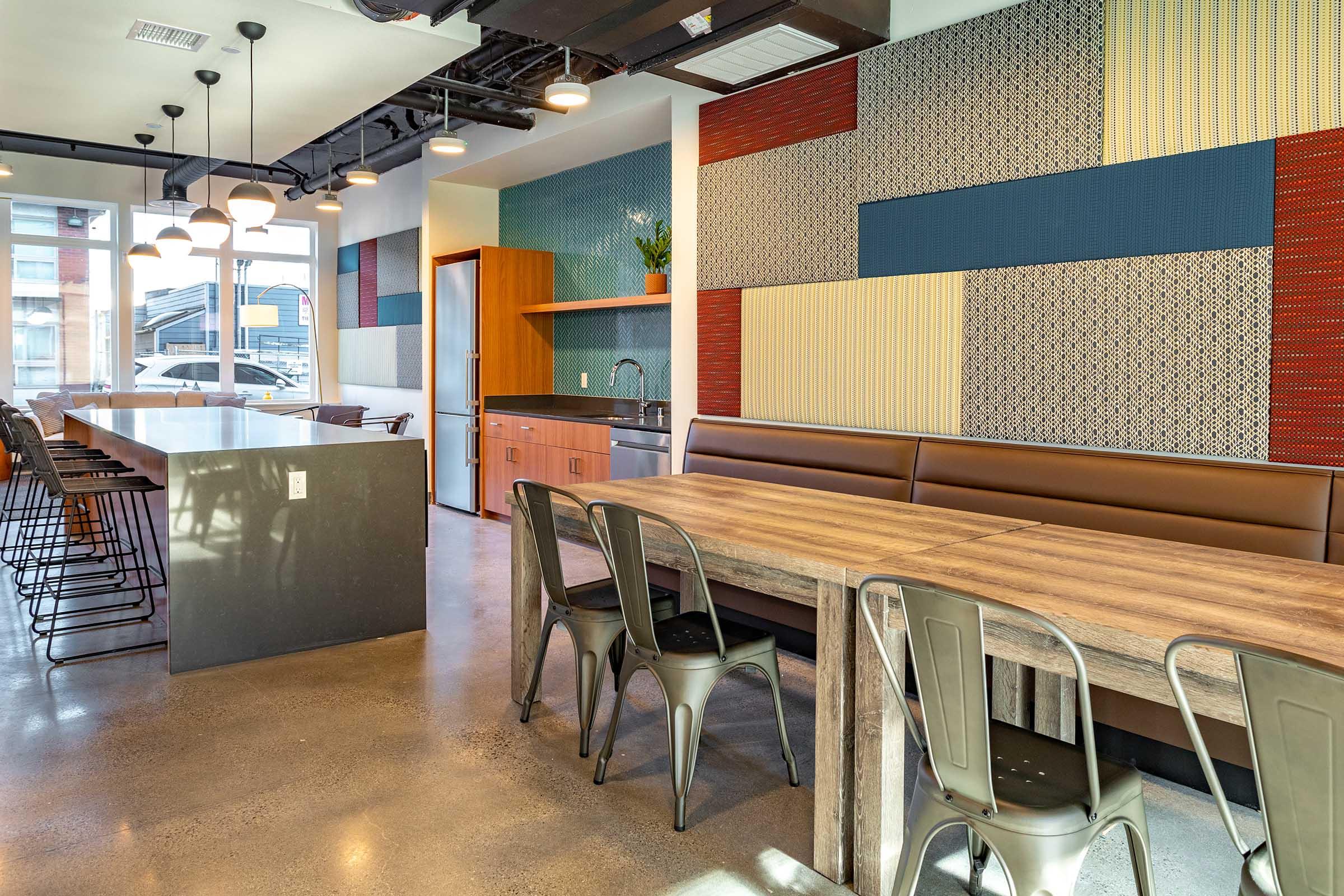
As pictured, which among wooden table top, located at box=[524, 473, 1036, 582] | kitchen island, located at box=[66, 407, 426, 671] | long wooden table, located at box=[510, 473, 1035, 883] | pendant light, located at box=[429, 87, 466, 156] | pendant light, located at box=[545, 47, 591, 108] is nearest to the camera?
long wooden table, located at box=[510, 473, 1035, 883]

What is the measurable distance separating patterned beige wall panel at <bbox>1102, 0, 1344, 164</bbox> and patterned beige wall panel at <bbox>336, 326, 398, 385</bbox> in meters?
7.55

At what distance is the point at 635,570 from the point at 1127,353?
210cm

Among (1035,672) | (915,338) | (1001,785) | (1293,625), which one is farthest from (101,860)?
(915,338)

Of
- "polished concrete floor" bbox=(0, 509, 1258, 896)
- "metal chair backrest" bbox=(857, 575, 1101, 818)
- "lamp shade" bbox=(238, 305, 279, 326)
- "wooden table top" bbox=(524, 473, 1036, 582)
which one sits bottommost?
"polished concrete floor" bbox=(0, 509, 1258, 896)

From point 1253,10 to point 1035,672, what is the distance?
2.27 meters

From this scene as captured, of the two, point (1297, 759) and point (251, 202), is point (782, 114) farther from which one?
point (1297, 759)

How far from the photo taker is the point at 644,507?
3020 mm

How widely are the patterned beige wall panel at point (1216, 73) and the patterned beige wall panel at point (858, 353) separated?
0.88m

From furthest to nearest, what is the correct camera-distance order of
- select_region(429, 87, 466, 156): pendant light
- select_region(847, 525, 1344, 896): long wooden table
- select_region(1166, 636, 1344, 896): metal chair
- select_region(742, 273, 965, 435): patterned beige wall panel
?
select_region(429, 87, 466, 156): pendant light, select_region(742, 273, 965, 435): patterned beige wall panel, select_region(847, 525, 1344, 896): long wooden table, select_region(1166, 636, 1344, 896): metal chair

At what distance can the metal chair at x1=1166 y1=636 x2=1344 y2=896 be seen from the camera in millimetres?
1231

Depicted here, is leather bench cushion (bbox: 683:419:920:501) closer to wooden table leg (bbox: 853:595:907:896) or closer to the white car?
wooden table leg (bbox: 853:595:907:896)

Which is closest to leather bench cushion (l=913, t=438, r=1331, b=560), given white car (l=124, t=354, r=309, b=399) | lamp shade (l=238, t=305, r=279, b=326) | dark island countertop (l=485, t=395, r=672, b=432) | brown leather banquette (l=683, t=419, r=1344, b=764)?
brown leather banquette (l=683, t=419, r=1344, b=764)

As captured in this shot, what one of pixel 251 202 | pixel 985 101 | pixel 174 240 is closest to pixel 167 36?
pixel 251 202

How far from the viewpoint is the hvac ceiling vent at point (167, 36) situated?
14.2ft
